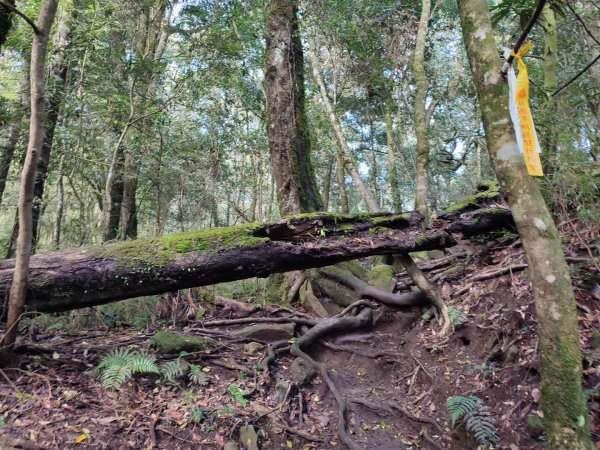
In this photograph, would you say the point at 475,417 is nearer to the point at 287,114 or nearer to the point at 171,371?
the point at 171,371

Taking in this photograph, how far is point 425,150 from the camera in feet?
23.7

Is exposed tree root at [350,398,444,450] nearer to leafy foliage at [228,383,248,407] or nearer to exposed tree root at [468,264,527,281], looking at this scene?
leafy foliage at [228,383,248,407]

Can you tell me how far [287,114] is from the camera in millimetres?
7625

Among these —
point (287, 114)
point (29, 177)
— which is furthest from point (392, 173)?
point (29, 177)

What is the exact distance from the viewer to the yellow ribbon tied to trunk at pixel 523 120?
259cm

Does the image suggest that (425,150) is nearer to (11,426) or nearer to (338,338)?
Result: (338,338)

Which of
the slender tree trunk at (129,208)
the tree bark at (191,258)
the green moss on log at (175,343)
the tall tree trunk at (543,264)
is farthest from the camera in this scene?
the slender tree trunk at (129,208)

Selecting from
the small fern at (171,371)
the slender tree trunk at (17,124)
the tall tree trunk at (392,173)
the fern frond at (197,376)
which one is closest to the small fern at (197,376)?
the fern frond at (197,376)

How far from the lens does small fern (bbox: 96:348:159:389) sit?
12.1 ft

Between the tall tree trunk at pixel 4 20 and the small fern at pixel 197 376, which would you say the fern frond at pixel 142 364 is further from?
the tall tree trunk at pixel 4 20

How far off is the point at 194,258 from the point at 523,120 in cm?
334

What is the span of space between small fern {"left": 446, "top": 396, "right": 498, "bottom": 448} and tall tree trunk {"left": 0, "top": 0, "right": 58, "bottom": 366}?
434 cm

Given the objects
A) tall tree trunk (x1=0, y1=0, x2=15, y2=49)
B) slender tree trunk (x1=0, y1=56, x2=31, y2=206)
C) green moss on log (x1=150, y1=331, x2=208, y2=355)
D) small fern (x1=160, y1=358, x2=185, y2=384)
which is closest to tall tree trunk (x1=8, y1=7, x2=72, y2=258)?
slender tree trunk (x1=0, y1=56, x2=31, y2=206)

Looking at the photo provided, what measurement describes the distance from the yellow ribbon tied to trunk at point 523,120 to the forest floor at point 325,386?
6.86 ft
